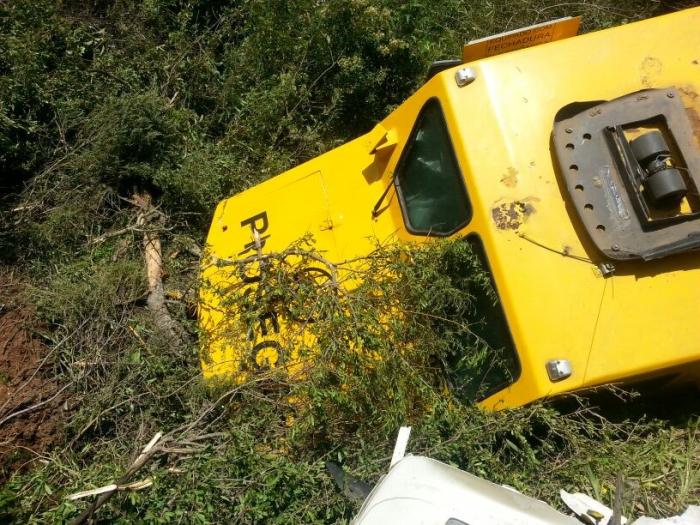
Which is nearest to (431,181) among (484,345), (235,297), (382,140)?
(382,140)

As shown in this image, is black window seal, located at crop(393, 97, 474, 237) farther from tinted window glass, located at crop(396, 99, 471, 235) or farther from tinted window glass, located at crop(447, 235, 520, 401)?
tinted window glass, located at crop(447, 235, 520, 401)

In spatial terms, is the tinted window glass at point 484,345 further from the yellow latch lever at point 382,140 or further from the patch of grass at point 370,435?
the yellow latch lever at point 382,140

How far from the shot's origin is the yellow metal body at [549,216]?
2697 mm

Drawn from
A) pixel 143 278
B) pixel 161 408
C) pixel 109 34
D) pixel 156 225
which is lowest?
pixel 161 408

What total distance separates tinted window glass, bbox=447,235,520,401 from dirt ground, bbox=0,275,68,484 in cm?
269

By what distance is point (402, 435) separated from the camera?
116 inches

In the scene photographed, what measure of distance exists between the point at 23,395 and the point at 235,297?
1572mm

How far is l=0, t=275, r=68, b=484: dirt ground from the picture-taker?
12.4 ft

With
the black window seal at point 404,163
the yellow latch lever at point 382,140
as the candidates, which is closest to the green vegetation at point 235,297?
the black window seal at point 404,163

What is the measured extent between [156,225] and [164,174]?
0.42 metres

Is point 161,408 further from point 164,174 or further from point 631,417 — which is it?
point 631,417

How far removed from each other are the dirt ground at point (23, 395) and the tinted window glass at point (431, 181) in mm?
2653

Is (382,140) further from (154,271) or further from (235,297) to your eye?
(154,271)

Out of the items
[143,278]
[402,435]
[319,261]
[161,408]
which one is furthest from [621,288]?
[143,278]
